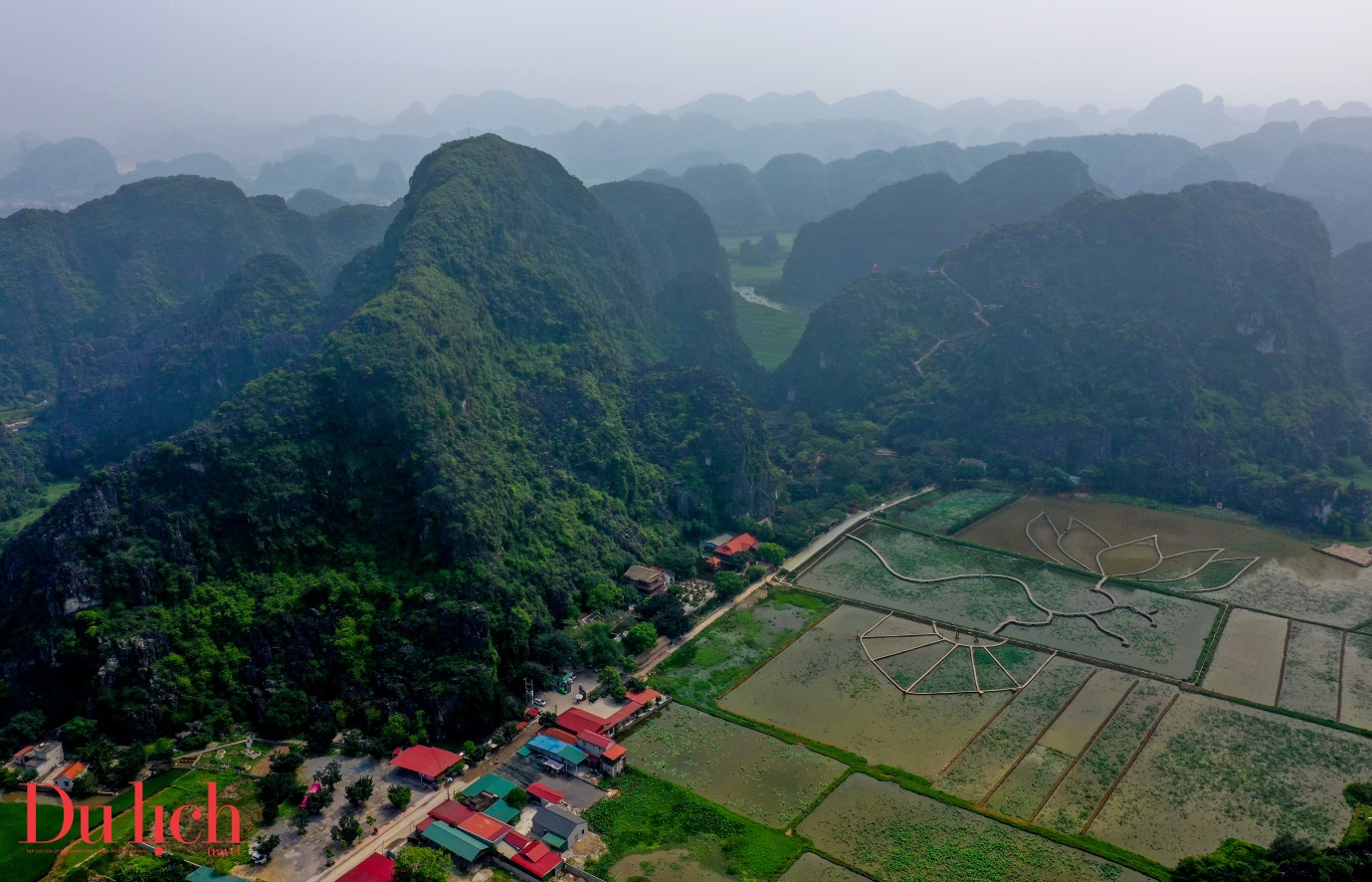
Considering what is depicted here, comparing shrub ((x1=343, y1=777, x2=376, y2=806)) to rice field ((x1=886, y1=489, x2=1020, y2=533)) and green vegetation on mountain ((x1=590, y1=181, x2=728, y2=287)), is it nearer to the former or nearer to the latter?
rice field ((x1=886, y1=489, x2=1020, y2=533))

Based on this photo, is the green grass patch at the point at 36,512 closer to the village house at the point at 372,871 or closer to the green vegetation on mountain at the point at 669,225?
the village house at the point at 372,871

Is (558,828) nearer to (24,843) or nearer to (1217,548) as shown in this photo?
(24,843)

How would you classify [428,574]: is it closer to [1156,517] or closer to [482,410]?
[482,410]

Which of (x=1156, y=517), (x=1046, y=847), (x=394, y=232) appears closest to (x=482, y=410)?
(x=394, y=232)

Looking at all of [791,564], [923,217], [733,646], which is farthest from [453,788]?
[923,217]

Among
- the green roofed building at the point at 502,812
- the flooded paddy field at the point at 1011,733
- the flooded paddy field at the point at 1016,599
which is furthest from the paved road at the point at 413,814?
the flooded paddy field at the point at 1016,599

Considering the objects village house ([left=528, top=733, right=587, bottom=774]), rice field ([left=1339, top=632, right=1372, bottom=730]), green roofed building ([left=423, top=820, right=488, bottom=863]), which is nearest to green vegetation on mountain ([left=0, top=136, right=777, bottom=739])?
village house ([left=528, top=733, right=587, bottom=774])
